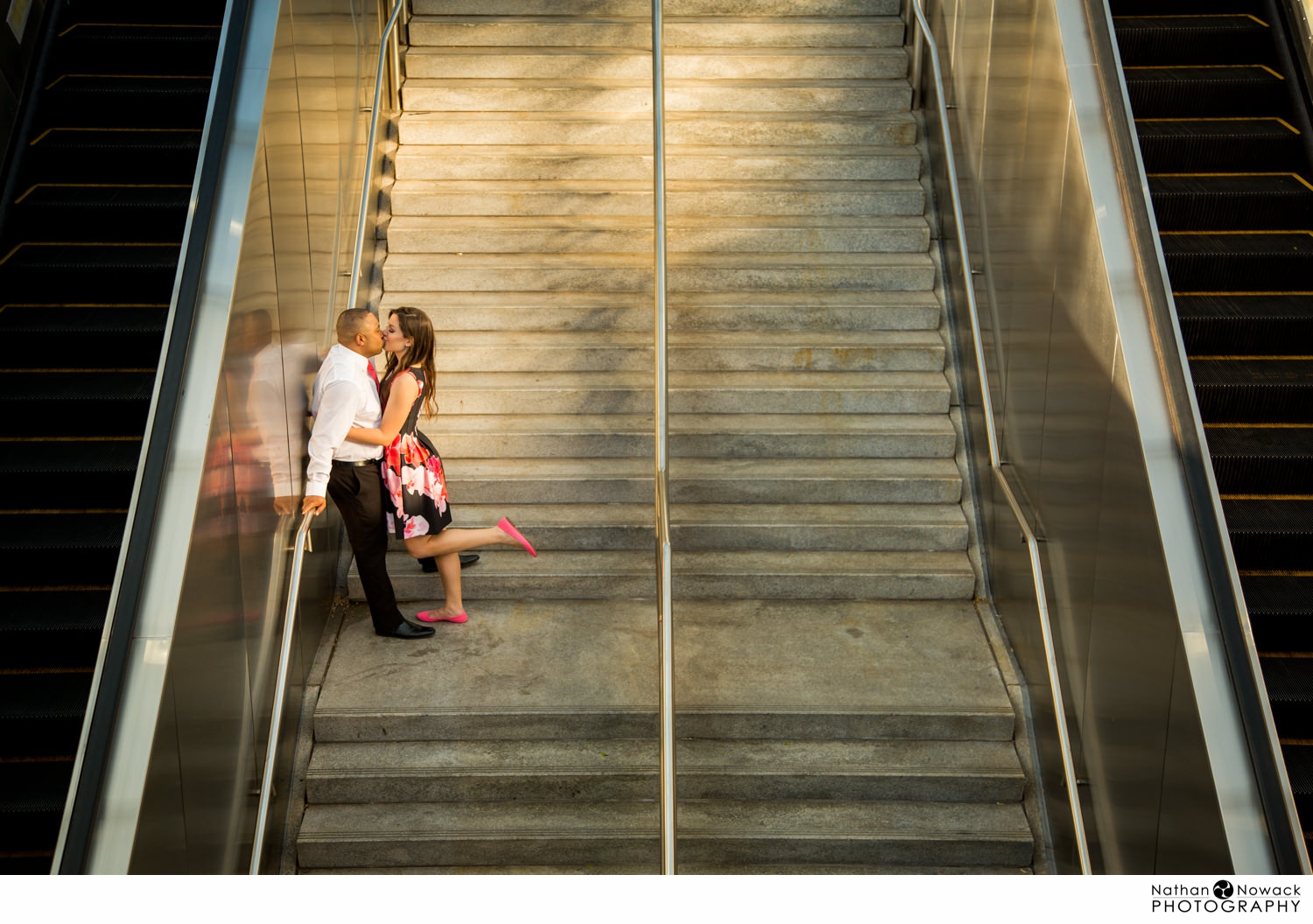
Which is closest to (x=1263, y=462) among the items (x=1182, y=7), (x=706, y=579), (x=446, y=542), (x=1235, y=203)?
(x=1235, y=203)

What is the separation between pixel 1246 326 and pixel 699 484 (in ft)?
7.73

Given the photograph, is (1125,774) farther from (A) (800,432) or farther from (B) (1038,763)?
(A) (800,432)

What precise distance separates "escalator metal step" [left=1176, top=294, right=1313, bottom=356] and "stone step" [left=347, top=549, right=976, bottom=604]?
135 centimetres

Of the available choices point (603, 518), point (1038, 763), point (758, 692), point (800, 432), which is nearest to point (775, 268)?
point (800, 432)

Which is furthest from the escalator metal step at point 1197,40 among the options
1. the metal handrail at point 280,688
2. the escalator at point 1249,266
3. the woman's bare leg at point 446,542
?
the metal handrail at point 280,688

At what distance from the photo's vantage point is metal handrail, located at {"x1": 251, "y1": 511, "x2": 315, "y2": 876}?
4059mm

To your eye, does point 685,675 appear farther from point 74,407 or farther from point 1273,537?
point 74,407

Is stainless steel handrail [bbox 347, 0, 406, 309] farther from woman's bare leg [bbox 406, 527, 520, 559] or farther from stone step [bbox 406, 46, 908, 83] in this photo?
woman's bare leg [bbox 406, 527, 520, 559]

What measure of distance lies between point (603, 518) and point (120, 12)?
360 cm

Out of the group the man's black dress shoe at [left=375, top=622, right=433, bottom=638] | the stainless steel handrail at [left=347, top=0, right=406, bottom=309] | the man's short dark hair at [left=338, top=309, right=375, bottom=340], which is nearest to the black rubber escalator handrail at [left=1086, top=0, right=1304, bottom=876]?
the man's short dark hair at [left=338, top=309, right=375, bottom=340]

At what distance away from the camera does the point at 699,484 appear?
5520mm

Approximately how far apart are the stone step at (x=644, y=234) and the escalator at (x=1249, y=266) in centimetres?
143

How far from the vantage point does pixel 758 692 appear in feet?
15.3

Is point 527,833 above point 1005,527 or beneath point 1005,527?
beneath
